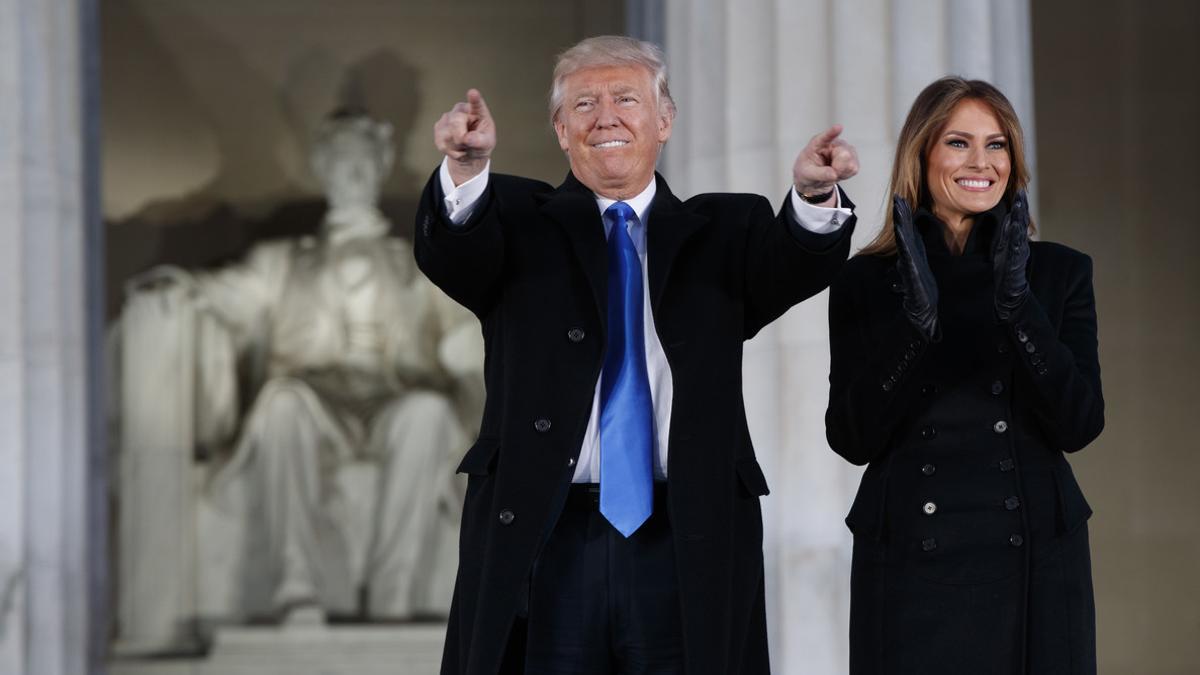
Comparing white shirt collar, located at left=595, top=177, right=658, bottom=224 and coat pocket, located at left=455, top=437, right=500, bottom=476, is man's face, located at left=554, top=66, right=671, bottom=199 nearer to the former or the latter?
white shirt collar, located at left=595, top=177, right=658, bottom=224

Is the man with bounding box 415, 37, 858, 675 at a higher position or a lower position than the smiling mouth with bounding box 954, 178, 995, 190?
lower

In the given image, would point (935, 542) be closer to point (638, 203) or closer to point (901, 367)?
point (901, 367)

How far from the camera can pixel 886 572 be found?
3.33 meters

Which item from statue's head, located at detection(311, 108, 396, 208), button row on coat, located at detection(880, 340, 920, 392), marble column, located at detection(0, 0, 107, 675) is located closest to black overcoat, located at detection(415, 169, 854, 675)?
button row on coat, located at detection(880, 340, 920, 392)

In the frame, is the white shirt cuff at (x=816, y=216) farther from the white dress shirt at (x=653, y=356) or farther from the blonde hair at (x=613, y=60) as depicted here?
the blonde hair at (x=613, y=60)

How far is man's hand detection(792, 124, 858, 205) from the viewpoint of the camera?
9.68 feet

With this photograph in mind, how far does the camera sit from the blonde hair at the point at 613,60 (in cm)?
317

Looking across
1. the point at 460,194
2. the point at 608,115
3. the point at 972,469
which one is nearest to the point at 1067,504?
the point at 972,469

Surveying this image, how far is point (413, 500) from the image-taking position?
9.34 m

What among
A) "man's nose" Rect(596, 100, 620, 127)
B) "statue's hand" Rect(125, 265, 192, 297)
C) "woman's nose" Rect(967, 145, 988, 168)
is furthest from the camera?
"statue's hand" Rect(125, 265, 192, 297)

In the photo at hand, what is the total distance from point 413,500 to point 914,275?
21.2 ft

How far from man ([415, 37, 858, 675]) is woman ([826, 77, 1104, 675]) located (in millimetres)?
303

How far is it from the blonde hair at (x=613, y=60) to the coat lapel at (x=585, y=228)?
146 mm

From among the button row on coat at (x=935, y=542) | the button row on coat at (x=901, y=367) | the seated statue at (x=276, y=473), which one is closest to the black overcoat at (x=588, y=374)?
the button row on coat at (x=901, y=367)
